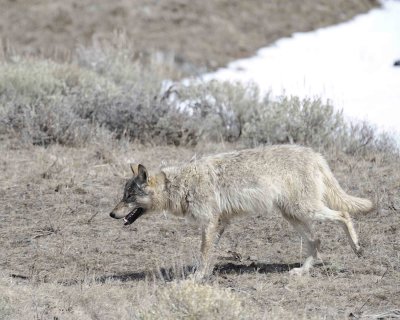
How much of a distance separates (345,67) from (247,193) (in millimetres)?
12507

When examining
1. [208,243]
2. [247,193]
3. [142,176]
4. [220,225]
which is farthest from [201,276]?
[142,176]

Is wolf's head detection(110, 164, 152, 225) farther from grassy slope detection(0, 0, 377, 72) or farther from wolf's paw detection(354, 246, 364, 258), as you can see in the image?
grassy slope detection(0, 0, 377, 72)

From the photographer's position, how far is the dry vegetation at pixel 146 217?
24.6ft

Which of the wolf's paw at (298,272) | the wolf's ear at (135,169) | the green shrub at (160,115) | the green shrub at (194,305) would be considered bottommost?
the green shrub at (160,115)

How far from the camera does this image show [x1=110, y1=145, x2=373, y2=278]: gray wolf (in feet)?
28.6

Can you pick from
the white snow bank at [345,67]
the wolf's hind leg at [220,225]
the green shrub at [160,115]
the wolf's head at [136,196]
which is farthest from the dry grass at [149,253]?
the white snow bank at [345,67]

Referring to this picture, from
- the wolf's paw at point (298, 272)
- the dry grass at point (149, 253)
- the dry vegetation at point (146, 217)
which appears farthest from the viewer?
the wolf's paw at point (298, 272)

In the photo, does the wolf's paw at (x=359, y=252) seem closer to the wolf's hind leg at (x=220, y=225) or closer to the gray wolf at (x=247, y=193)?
the gray wolf at (x=247, y=193)

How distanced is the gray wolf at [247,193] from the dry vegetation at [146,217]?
444mm

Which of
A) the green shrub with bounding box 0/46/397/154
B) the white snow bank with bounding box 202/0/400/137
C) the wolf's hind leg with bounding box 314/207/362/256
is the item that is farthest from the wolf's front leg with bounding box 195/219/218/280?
the white snow bank with bounding box 202/0/400/137

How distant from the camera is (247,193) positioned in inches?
344

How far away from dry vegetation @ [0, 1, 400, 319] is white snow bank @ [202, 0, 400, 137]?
1.94 meters

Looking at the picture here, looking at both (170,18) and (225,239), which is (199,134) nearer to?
(225,239)

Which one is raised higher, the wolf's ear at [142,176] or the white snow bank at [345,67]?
the wolf's ear at [142,176]
